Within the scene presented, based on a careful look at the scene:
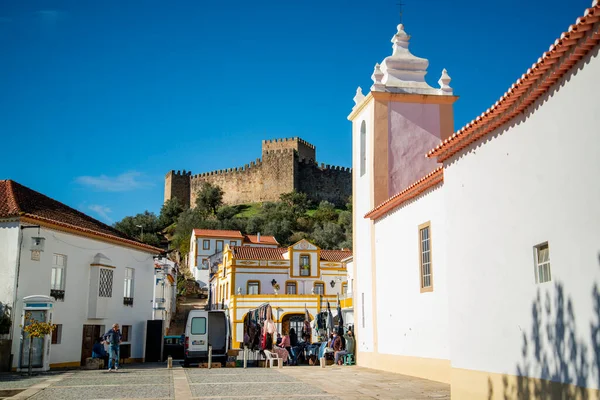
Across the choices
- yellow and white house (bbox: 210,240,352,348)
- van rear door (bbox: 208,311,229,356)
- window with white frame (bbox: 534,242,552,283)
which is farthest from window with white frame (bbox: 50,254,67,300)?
yellow and white house (bbox: 210,240,352,348)

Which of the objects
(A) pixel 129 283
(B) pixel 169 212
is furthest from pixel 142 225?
(A) pixel 129 283

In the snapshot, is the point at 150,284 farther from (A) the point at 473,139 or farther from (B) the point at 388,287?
(A) the point at 473,139

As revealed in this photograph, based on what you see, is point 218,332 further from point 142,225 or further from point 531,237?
point 142,225

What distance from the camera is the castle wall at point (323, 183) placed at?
9712 cm

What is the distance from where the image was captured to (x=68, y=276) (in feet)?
68.8

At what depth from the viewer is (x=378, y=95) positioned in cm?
1984

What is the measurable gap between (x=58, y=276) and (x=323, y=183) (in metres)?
78.5

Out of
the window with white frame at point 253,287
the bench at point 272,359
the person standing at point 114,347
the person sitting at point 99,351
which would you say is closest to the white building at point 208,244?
the window with white frame at point 253,287

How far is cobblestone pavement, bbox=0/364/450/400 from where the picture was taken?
11648 mm

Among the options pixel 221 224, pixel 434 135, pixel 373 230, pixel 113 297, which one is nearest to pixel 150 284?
pixel 113 297

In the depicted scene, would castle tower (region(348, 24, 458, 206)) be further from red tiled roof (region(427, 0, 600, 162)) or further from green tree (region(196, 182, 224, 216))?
green tree (region(196, 182, 224, 216))

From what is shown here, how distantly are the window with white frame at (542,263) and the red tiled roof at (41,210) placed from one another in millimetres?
15479

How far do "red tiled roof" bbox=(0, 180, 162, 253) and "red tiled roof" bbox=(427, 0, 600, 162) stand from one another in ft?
45.8

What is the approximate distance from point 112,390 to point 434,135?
41.2ft
